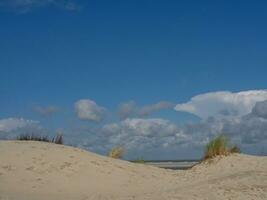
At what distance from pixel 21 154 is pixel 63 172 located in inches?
77.6

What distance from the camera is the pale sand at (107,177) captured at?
15.5 meters

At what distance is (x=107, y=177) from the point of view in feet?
58.6

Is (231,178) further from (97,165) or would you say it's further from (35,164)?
(35,164)

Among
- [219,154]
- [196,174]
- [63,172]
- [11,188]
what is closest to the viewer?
[11,188]

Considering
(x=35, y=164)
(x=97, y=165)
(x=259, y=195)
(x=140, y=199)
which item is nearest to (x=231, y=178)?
(x=259, y=195)

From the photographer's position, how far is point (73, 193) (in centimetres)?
1625

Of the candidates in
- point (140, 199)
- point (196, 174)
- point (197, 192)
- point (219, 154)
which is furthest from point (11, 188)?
point (219, 154)

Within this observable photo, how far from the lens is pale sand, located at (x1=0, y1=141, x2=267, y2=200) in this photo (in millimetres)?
15545

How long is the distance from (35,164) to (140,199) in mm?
4765

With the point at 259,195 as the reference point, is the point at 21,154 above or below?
above

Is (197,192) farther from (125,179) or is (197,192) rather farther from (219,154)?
(219,154)

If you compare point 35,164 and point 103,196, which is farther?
point 35,164

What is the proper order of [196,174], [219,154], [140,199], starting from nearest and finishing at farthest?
[140,199] → [196,174] → [219,154]

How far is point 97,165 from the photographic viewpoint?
1864 centimetres
